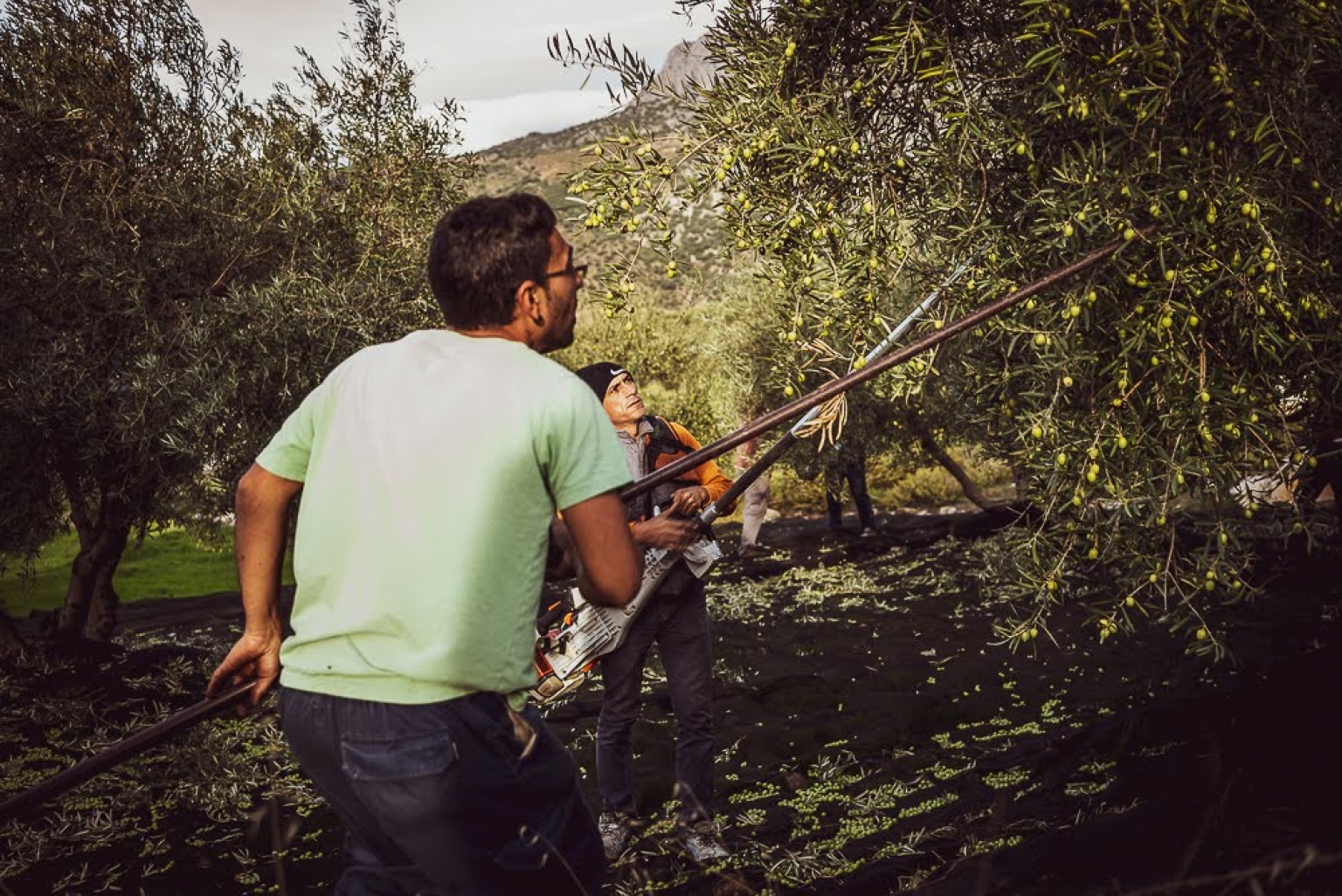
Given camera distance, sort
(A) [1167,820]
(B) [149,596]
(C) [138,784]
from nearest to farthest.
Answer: (A) [1167,820]
(C) [138,784]
(B) [149,596]

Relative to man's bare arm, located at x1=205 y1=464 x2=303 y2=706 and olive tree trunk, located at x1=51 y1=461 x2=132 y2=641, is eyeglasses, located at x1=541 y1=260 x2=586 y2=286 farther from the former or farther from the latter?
olive tree trunk, located at x1=51 y1=461 x2=132 y2=641

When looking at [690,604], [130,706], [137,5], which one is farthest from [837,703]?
[137,5]

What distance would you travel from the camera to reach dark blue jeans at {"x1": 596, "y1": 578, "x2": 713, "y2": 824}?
20.6 feet

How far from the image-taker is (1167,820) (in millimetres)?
5812

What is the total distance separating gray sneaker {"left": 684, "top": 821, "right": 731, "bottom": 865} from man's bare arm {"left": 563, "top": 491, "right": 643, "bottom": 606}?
3.81 m

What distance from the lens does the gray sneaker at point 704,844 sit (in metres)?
6.16

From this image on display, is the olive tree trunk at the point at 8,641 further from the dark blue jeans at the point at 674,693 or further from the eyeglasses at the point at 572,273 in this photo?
the eyeglasses at the point at 572,273

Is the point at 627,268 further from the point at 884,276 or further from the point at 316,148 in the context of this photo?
the point at 316,148

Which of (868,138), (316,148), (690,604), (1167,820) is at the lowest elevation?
(1167,820)

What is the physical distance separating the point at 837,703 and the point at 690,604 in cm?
457

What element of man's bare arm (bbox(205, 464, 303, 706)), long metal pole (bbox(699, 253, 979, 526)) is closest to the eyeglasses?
man's bare arm (bbox(205, 464, 303, 706))

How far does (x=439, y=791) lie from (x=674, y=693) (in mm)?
3738

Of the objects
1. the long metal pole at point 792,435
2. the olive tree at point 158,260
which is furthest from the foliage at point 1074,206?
the olive tree at point 158,260

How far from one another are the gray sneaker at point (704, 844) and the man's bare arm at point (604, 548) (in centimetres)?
381
